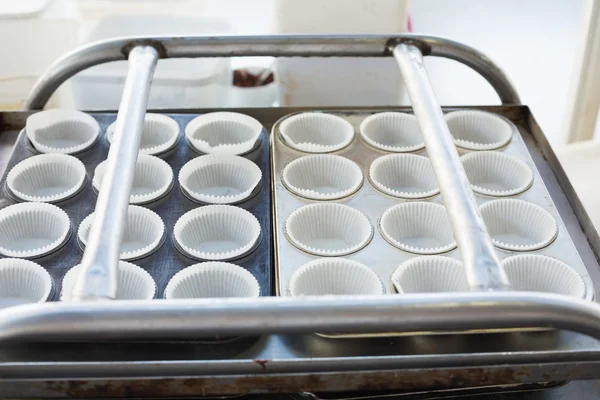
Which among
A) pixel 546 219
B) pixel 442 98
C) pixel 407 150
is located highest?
pixel 442 98

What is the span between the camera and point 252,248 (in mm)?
1146

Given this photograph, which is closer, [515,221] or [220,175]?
[515,221]

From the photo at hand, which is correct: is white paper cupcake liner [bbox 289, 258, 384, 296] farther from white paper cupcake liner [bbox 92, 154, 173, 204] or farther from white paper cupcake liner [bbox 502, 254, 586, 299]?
white paper cupcake liner [bbox 92, 154, 173, 204]

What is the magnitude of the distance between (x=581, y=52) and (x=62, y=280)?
1.47 metres

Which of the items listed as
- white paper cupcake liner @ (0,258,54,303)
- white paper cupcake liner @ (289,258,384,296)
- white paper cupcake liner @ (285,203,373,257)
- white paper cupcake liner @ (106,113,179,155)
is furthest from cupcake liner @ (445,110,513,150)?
white paper cupcake liner @ (0,258,54,303)

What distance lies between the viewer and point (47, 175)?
4.39 ft

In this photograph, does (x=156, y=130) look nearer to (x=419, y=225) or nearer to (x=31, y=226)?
(x=31, y=226)

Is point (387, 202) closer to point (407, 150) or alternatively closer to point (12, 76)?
point (407, 150)

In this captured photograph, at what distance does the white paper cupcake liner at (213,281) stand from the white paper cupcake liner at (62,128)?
1.46ft

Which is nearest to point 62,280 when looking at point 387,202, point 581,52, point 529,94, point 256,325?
point 256,325

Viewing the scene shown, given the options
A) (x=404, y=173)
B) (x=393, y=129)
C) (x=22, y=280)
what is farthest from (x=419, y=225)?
(x=22, y=280)

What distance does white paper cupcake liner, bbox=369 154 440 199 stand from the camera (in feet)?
4.38

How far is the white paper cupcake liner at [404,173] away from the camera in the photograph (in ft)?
4.38

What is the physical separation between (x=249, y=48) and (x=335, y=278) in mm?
530
